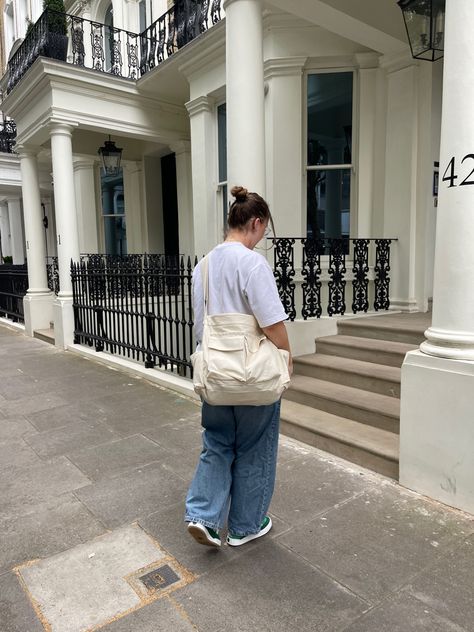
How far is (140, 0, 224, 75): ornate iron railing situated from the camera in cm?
768

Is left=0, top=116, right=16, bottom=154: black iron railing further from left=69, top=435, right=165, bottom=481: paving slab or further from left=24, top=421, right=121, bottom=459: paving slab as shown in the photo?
left=69, top=435, right=165, bottom=481: paving slab

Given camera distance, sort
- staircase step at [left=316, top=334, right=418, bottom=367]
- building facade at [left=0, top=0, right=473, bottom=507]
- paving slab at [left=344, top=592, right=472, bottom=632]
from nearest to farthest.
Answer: paving slab at [left=344, top=592, right=472, bottom=632] < staircase step at [left=316, top=334, right=418, bottom=367] < building facade at [left=0, top=0, right=473, bottom=507]

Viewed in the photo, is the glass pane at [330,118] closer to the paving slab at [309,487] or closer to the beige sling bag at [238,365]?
the paving slab at [309,487]

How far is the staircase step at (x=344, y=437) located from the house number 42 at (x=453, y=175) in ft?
6.05

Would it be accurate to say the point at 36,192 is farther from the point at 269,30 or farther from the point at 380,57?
the point at 380,57

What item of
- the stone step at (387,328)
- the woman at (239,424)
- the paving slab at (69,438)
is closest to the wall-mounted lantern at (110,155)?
the stone step at (387,328)

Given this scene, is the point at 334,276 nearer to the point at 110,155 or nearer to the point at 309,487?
the point at 309,487

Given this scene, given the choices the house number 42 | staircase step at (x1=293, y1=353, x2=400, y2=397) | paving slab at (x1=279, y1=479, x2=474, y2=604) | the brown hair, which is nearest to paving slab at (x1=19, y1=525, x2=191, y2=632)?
paving slab at (x1=279, y1=479, x2=474, y2=604)

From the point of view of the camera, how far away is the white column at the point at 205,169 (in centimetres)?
785

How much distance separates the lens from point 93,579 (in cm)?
230

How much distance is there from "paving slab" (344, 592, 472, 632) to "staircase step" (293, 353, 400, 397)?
7.05 ft

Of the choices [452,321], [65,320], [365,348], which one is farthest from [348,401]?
[65,320]

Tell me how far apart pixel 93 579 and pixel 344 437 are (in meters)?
2.06

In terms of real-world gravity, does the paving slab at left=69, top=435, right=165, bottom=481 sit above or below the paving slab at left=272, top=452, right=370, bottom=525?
below
